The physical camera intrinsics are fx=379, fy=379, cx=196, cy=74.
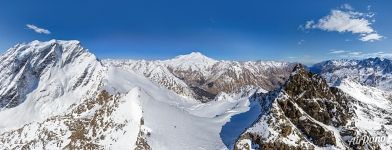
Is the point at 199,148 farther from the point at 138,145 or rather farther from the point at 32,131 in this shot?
the point at 32,131

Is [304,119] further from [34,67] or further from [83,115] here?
[34,67]

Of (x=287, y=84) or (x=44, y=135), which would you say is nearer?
(x=44, y=135)

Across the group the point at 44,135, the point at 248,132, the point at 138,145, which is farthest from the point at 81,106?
the point at 248,132

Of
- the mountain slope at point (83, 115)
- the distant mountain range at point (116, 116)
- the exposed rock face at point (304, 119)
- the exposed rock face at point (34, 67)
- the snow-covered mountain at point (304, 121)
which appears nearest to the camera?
the mountain slope at point (83, 115)

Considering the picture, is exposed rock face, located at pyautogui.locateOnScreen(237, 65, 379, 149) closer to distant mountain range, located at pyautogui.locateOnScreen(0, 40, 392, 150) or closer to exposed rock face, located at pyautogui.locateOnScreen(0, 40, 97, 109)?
distant mountain range, located at pyautogui.locateOnScreen(0, 40, 392, 150)

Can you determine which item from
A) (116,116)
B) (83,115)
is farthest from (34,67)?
(116,116)

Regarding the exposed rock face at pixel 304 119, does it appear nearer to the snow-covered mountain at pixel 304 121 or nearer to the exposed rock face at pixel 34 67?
the snow-covered mountain at pixel 304 121

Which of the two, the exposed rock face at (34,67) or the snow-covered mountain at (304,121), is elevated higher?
the exposed rock face at (34,67)

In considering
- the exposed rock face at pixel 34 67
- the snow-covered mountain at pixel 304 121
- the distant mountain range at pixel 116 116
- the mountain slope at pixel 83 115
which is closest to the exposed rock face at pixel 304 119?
the snow-covered mountain at pixel 304 121
